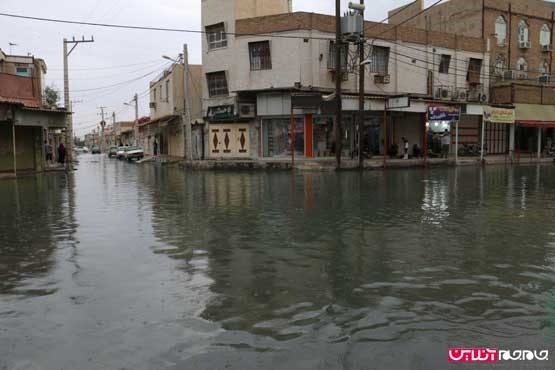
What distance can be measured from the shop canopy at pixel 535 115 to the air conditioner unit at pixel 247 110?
19.6 metres

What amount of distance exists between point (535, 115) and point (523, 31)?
8.65 m

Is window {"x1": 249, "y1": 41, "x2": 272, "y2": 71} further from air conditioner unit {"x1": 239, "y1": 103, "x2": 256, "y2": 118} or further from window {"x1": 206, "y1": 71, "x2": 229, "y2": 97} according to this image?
window {"x1": 206, "y1": 71, "x2": 229, "y2": 97}

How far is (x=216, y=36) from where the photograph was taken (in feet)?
117

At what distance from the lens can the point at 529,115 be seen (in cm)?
3875

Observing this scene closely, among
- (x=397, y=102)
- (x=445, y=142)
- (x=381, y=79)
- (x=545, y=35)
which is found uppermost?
(x=545, y=35)

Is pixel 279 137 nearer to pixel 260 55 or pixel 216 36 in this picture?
pixel 260 55

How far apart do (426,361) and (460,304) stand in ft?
4.91

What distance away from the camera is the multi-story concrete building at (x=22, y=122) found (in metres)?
26.0

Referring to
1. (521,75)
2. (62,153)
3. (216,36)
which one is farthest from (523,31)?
(62,153)

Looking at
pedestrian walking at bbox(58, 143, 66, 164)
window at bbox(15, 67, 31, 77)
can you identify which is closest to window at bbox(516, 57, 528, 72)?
pedestrian walking at bbox(58, 143, 66, 164)

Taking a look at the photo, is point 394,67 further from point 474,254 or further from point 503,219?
point 474,254

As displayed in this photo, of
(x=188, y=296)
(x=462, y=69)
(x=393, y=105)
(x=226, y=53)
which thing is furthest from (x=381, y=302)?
(x=462, y=69)

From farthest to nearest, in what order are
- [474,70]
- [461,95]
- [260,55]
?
1. [474,70]
2. [461,95]
3. [260,55]

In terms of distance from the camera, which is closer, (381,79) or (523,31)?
(381,79)
